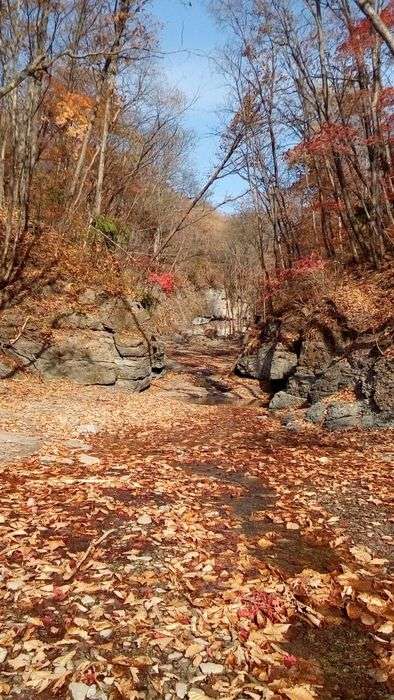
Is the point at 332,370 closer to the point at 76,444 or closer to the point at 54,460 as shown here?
the point at 76,444

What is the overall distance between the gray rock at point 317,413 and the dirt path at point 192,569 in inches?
74.8

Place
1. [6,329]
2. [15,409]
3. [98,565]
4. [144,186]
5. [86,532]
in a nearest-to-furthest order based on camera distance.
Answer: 1. [98,565]
2. [86,532]
3. [15,409]
4. [6,329]
5. [144,186]

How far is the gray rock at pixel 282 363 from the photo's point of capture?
579 inches

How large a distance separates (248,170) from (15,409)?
1387 cm

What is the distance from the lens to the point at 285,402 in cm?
1313

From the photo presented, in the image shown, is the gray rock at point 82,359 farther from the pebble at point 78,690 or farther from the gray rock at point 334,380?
the pebble at point 78,690

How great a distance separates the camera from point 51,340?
13.5 m

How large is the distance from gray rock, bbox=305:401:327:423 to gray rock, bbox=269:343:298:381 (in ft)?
10.6

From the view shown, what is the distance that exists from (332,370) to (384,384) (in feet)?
6.44

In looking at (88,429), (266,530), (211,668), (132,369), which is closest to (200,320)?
(132,369)

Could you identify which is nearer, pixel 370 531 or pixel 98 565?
pixel 98 565

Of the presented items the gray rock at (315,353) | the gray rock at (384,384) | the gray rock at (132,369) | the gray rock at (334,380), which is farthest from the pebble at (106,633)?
the gray rock at (132,369)

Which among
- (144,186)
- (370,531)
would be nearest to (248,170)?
(144,186)

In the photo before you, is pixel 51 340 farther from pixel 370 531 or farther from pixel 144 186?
pixel 144 186
